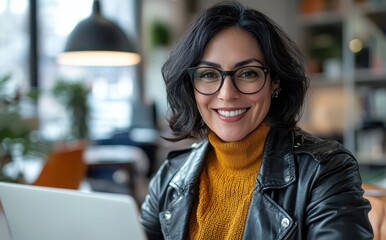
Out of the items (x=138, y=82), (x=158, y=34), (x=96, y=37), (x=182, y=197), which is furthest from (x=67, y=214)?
(x=138, y=82)

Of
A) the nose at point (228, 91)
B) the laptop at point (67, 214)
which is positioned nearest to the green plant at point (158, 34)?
the nose at point (228, 91)

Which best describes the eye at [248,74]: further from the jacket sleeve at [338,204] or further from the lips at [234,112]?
the jacket sleeve at [338,204]

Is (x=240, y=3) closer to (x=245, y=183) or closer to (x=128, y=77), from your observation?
(x=245, y=183)

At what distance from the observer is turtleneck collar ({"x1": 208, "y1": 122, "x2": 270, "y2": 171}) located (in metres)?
1.32

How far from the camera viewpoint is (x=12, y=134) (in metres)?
2.81

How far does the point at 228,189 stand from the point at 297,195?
0.65 feet

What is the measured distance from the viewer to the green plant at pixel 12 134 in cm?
281

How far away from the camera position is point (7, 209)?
1040 millimetres

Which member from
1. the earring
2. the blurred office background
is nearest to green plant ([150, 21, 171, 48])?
the blurred office background

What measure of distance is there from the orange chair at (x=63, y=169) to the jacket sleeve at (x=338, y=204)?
2285 millimetres

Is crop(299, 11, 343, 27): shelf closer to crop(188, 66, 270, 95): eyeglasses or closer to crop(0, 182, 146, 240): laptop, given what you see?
crop(188, 66, 270, 95): eyeglasses

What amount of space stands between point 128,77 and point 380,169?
399cm

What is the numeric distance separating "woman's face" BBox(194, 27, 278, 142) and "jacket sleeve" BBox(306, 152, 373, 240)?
22 centimetres

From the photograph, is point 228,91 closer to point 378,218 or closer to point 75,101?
point 378,218
